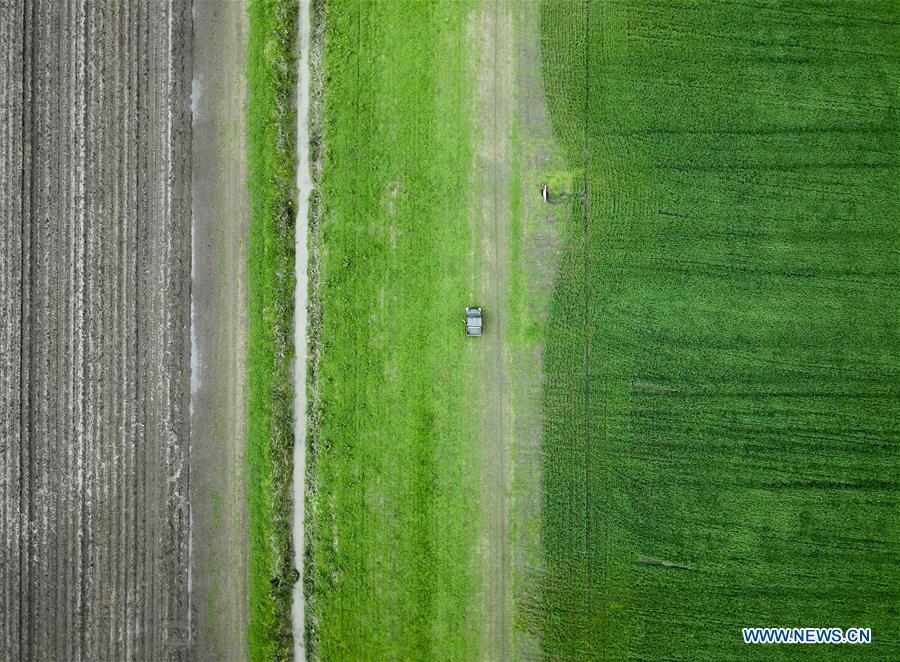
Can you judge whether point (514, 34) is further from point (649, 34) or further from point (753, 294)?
point (753, 294)

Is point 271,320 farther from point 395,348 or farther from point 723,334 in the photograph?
point 723,334

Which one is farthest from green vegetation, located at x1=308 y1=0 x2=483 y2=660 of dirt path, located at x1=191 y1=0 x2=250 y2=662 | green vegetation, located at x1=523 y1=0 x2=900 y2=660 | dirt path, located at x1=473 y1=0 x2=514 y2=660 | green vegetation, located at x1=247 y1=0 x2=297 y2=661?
green vegetation, located at x1=523 y1=0 x2=900 y2=660

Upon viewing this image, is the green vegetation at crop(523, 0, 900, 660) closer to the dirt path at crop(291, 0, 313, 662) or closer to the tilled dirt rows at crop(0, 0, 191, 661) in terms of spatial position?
the dirt path at crop(291, 0, 313, 662)

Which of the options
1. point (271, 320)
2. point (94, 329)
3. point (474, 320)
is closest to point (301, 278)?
point (271, 320)

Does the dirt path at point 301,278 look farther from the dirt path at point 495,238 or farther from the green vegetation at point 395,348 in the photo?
the dirt path at point 495,238

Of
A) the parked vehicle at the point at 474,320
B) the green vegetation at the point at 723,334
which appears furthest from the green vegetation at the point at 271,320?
the green vegetation at the point at 723,334

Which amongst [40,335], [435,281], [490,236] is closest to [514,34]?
[490,236]
